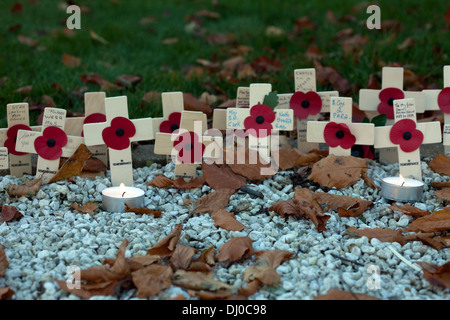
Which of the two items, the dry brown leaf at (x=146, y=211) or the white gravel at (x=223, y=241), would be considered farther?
the dry brown leaf at (x=146, y=211)

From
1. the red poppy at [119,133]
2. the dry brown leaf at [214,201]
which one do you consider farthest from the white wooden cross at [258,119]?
the red poppy at [119,133]

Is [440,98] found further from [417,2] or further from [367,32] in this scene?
[417,2]

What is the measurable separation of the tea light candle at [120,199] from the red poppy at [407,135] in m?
1.18

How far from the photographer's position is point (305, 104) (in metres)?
2.95

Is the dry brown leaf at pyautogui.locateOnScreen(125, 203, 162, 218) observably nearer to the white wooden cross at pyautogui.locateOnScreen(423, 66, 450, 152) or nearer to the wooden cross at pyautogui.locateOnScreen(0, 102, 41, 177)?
the wooden cross at pyautogui.locateOnScreen(0, 102, 41, 177)

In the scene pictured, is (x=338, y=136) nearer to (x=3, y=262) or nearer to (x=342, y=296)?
(x=342, y=296)

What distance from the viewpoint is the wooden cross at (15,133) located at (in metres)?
2.70

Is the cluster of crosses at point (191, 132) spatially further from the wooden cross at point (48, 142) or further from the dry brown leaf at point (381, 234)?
the dry brown leaf at point (381, 234)

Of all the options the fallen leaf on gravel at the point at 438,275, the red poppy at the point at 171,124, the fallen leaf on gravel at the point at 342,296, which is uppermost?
the red poppy at the point at 171,124

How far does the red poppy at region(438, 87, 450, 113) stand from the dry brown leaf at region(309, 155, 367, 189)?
553mm

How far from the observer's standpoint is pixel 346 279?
1.87m

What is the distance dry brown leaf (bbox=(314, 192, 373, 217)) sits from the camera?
7.64 feet

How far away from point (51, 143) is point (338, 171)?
128cm
